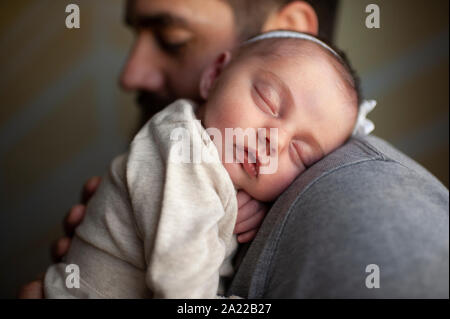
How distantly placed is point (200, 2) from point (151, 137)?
81 cm

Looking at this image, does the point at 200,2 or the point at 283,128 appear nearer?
the point at 283,128

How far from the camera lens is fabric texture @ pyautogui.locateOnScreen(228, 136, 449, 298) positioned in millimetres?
623

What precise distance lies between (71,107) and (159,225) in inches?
89.6

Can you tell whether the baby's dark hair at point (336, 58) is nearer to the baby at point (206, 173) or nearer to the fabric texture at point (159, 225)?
the baby at point (206, 173)

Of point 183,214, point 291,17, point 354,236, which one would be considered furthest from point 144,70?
point 354,236

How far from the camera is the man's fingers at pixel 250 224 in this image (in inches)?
Result: 40.0

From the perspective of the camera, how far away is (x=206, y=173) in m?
0.91

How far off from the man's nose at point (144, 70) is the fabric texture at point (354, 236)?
99 centimetres

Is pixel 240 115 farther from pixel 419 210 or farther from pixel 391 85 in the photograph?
pixel 391 85

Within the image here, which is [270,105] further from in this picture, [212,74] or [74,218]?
[74,218]

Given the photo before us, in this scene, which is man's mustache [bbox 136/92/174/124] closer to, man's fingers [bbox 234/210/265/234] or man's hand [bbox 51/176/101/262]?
man's hand [bbox 51/176/101/262]

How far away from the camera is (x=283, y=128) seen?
3.32 ft

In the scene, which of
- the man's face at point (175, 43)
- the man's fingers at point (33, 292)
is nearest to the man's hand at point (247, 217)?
the man's fingers at point (33, 292)
